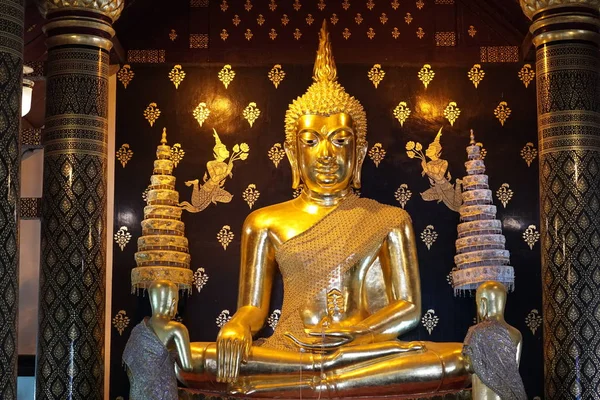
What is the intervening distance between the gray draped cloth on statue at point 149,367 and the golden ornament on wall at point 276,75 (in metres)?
2.69

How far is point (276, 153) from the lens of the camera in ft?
29.7

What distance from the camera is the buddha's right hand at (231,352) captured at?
281 inches

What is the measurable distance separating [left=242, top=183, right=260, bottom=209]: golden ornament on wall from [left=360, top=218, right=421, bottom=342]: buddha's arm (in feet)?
3.79

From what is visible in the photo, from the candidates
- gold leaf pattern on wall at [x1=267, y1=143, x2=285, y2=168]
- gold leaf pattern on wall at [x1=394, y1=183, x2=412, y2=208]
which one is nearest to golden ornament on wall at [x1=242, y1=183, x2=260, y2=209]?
gold leaf pattern on wall at [x1=267, y1=143, x2=285, y2=168]

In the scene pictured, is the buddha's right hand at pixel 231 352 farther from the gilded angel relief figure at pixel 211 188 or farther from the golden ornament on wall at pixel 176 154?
the golden ornament on wall at pixel 176 154

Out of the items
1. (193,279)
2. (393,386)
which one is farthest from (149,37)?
(393,386)

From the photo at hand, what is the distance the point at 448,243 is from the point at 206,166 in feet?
5.77

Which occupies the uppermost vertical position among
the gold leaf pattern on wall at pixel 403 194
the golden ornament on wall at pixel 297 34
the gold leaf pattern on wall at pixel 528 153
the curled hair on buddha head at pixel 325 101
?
the golden ornament on wall at pixel 297 34

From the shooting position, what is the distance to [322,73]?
27.7 ft

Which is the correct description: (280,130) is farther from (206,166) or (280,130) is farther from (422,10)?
(422,10)

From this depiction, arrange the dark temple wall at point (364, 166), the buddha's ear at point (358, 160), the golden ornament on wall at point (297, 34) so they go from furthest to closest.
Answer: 1. the golden ornament on wall at point (297, 34)
2. the dark temple wall at point (364, 166)
3. the buddha's ear at point (358, 160)

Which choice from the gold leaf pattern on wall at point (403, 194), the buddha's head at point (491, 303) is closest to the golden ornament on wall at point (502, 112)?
the gold leaf pattern on wall at point (403, 194)

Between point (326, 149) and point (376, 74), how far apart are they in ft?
3.58

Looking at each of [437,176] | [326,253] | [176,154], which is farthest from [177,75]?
[437,176]
